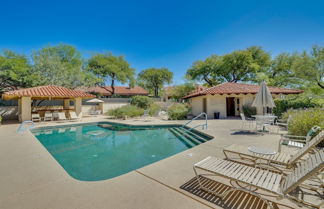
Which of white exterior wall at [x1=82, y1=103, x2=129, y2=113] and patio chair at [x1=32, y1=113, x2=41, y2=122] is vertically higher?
white exterior wall at [x1=82, y1=103, x2=129, y2=113]

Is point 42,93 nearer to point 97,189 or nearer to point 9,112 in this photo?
point 9,112

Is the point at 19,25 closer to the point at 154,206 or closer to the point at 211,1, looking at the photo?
the point at 211,1

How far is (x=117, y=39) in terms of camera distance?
717 inches

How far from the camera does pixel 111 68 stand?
1063 inches

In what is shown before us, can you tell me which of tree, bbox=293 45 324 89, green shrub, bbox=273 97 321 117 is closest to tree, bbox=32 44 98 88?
green shrub, bbox=273 97 321 117

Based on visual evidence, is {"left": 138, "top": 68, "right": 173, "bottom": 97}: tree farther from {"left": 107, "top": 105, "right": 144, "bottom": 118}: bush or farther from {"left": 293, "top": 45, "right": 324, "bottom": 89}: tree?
{"left": 293, "top": 45, "right": 324, "bottom": 89}: tree

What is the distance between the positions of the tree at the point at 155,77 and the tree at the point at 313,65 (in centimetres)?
2667

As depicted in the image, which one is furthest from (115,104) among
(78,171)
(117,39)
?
(78,171)

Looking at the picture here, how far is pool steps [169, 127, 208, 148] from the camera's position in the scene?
25.4 ft

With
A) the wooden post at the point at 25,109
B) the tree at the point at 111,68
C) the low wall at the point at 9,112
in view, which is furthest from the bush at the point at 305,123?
the tree at the point at 111,68

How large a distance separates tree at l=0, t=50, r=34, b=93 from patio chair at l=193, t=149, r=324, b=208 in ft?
68.3

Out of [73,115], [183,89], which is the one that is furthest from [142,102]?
[183,89]

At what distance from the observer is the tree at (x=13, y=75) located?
49.7ft

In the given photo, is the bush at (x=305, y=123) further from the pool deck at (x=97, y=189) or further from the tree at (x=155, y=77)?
the tree at (x=155, y=77)
